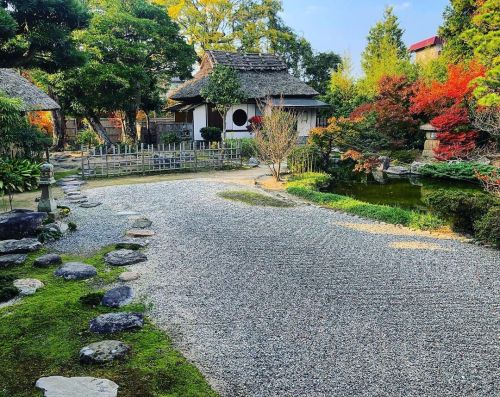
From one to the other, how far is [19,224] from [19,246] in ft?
2.21

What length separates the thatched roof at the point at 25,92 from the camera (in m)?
14.6

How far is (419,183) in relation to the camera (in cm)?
1530

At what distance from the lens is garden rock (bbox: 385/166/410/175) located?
1703cm

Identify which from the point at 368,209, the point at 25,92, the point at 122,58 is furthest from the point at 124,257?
the point at 122,58

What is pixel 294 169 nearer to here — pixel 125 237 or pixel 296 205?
pixel 296 205

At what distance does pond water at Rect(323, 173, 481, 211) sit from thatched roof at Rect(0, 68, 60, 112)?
1014 centimetres

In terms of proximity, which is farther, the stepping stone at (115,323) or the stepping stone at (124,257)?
the stepping stone at (124,257)

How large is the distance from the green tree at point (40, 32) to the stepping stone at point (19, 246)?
366 cm

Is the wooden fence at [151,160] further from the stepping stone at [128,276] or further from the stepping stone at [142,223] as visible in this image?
the stepping stone at [128,276]

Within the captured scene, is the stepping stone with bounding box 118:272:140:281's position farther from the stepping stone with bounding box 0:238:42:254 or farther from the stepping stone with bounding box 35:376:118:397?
the stepping stone with bounding box 35:376:118:397

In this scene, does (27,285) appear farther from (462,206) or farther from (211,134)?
(211,134)

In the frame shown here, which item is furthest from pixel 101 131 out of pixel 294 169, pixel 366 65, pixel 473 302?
pixel 366 65

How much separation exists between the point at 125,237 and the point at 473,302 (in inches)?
215

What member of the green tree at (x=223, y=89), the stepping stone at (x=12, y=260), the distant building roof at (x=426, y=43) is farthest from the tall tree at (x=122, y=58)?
the distant building roof at (x=426, y=43)
